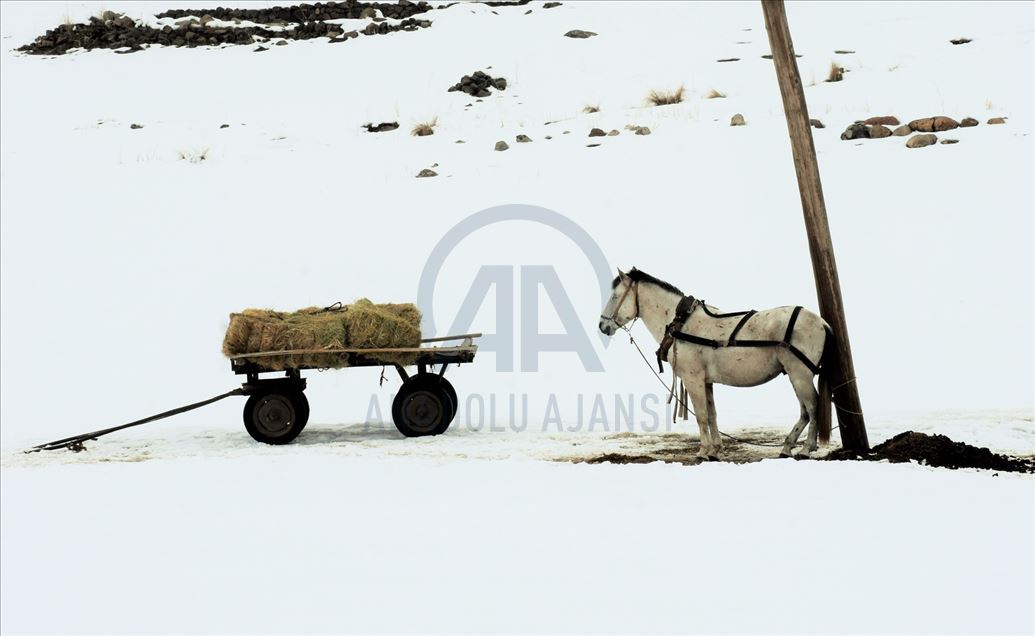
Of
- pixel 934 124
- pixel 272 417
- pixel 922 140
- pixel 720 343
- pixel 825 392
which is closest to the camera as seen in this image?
pixel 720 343

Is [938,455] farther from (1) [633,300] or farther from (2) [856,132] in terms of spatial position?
(2) [856,132]

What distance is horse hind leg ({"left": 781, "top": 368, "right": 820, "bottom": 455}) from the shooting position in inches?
352

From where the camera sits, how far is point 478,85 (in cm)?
2533

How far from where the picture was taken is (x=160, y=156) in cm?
2192

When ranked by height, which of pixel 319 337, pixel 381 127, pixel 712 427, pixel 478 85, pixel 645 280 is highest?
pixel 478 85

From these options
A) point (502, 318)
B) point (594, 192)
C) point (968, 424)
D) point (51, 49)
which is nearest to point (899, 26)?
point (594, 192)

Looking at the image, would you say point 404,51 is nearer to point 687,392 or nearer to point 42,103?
point 42,103

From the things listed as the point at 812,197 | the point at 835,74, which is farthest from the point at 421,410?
the point at 835,74

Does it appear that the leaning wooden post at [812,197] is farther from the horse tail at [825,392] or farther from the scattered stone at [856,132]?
the scattered stone at [856,132]

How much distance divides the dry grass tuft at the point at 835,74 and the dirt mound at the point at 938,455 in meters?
14.9

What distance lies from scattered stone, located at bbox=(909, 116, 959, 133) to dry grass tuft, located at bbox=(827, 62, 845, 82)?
3559 mm

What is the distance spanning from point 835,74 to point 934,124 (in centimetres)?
393

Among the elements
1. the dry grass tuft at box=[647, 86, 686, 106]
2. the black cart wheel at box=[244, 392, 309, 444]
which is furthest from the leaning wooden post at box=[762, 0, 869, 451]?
the dry grass tuft at box=[647, 86, 686, 106]

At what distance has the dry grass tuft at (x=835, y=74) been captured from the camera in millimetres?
22000
